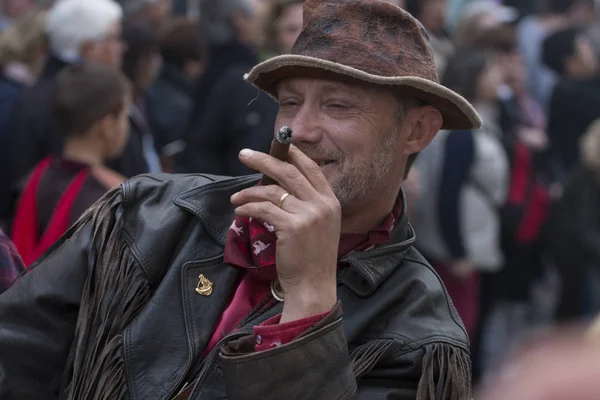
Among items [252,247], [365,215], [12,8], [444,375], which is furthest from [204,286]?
[12,8]

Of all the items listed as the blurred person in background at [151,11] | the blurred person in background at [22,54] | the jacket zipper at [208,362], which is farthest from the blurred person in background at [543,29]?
the jacket zipper at [208,362]

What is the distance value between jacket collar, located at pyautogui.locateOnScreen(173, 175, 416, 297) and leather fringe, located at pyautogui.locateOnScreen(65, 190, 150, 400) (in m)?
0.20

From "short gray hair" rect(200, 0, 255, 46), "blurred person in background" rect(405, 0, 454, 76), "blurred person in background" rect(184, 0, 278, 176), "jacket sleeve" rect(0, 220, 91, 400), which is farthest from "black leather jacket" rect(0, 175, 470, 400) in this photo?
"blurred person in background" rect(405, 0, 454, 76)

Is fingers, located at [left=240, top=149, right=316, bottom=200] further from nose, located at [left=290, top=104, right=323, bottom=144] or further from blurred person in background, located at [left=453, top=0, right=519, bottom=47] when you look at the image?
blurred person in background, located at [left=453, top=0, right=519, bottom=47]

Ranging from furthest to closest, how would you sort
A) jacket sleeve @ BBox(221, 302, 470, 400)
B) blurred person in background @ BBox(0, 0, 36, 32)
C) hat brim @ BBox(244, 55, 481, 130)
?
blurred person in background @ BBox(0, 0, 36, 32) < hat brim @ BBox(244, 55, 481, 130) < jacket sleeve @ BBox(221, 302, 470, 400)

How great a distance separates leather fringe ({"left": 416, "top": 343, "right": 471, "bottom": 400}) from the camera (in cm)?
251

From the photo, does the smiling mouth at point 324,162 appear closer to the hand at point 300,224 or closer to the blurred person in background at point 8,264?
the hand at point 300,224

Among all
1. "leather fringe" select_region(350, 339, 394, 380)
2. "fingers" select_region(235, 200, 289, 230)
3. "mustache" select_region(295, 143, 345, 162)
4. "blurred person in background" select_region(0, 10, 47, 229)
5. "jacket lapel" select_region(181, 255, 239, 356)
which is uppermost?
"mustache" select_region(295, 143, 345, 162)

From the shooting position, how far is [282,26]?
5.96 metres

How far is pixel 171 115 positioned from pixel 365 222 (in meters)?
4.89

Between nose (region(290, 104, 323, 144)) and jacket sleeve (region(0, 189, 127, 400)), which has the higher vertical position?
nose (region(290, 104, 323, 144))

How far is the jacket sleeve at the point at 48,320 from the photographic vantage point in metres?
2.66

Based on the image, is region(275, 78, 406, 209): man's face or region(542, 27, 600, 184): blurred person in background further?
region(542, 27, 600, 184): blurred person in background

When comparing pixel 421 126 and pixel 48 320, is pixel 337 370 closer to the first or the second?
pixel 48 320
